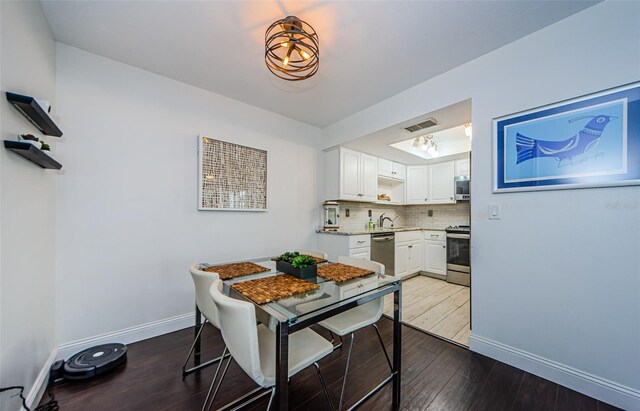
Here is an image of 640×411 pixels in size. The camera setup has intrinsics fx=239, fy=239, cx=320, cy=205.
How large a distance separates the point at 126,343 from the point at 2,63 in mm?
2225

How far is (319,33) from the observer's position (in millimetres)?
1845

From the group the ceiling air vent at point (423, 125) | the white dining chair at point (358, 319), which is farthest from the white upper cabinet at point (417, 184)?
the white dining chair at point (358, 319)

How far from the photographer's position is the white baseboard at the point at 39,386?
1.43 metres

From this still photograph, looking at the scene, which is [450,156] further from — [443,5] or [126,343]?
[126,343]

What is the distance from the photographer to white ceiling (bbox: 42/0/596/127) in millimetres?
1632

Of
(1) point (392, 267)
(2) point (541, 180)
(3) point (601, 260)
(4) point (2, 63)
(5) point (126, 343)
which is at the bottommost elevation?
(5) point (126, 343)

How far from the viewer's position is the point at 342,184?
3688mm

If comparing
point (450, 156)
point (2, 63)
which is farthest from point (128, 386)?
point (450, 156)

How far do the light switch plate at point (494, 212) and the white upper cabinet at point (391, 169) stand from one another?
2470 millimetres

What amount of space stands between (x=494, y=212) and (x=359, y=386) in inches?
68.7

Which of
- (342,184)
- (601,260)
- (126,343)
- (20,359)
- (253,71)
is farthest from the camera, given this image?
(342,184)

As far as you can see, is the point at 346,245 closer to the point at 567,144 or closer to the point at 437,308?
the point at 437,308

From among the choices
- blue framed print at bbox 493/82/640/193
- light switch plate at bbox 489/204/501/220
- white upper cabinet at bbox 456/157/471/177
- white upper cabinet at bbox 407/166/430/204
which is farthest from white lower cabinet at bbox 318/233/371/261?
white upper cabinet at bbox 456/157/471/177

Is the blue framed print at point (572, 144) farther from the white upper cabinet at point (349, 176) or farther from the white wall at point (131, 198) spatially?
the white wall at point (131, 198)
